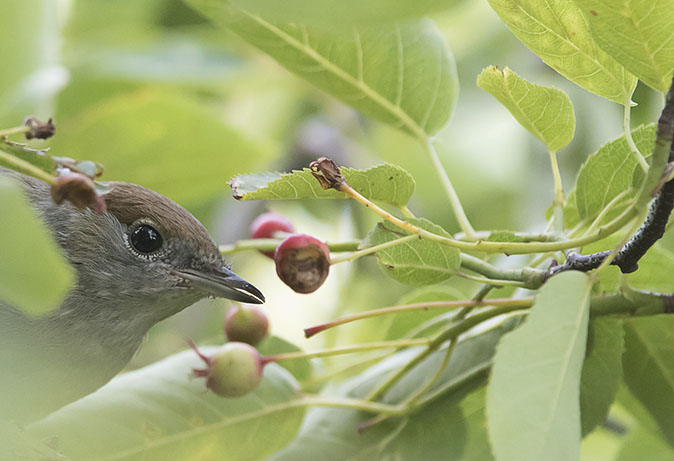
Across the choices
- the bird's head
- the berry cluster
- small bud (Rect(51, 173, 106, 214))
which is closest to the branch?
the berry cluster

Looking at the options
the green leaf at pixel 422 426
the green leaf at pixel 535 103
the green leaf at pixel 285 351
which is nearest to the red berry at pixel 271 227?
the green leaf at pixel 285 351

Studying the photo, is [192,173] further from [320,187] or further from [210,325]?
[320,187]

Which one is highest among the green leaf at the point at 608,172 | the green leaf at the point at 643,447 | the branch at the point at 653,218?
the green leaf at the point at 608,172

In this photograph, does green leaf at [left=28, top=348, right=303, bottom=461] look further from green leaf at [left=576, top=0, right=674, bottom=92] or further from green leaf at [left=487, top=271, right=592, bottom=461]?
green leaf at [left=576, top=0, right=674, bottom=92]

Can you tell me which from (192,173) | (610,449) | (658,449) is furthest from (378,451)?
(610,449)

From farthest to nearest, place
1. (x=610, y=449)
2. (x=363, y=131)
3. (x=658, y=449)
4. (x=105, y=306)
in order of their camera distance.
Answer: (x=363, y=131)
(x=610, y=449)
(x=105, y=306)
(x=658, y=449)

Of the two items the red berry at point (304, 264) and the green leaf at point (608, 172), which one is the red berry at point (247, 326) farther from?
the green leaf at point (608, 172)

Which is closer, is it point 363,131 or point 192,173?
point 192,173
